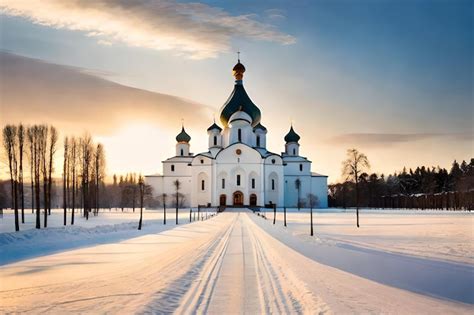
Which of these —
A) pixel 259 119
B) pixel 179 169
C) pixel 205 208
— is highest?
pixel 259 119

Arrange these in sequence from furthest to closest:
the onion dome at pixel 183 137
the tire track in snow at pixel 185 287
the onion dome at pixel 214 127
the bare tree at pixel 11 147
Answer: the onion dome at pixel 214 127, the onion dome at pixel 183 137, the bare tree at pixel 11 147, the tire track in snow at pixel 185 287

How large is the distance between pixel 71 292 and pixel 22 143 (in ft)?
82.2

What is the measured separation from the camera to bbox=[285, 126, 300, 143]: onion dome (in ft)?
278

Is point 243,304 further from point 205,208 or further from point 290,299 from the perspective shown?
point 205,208

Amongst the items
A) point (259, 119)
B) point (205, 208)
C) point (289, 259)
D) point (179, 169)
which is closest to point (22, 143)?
point (289, 259)

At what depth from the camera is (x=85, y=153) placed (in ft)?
143

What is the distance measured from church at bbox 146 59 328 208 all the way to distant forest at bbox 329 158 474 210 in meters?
9.53

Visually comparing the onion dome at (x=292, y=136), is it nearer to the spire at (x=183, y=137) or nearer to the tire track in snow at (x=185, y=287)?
the spire at (x=183, y=137)

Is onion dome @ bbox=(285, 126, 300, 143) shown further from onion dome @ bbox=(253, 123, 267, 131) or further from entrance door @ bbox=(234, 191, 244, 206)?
entrance door @ bbox=(234, 191, 244, 206)

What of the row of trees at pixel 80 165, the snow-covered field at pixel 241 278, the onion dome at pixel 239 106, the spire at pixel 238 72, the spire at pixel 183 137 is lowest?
the snow-covered field at pixel 241 278

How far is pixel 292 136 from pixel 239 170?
18.0 m

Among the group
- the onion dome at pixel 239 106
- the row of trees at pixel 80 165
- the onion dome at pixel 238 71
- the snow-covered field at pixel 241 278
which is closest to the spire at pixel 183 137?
the onion dome at pixel 239 106

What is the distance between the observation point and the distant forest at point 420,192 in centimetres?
6938

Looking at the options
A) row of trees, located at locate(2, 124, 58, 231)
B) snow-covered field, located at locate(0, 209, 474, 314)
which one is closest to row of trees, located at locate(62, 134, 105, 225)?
row of trees, located at locate(2, 124, 58, 231)
